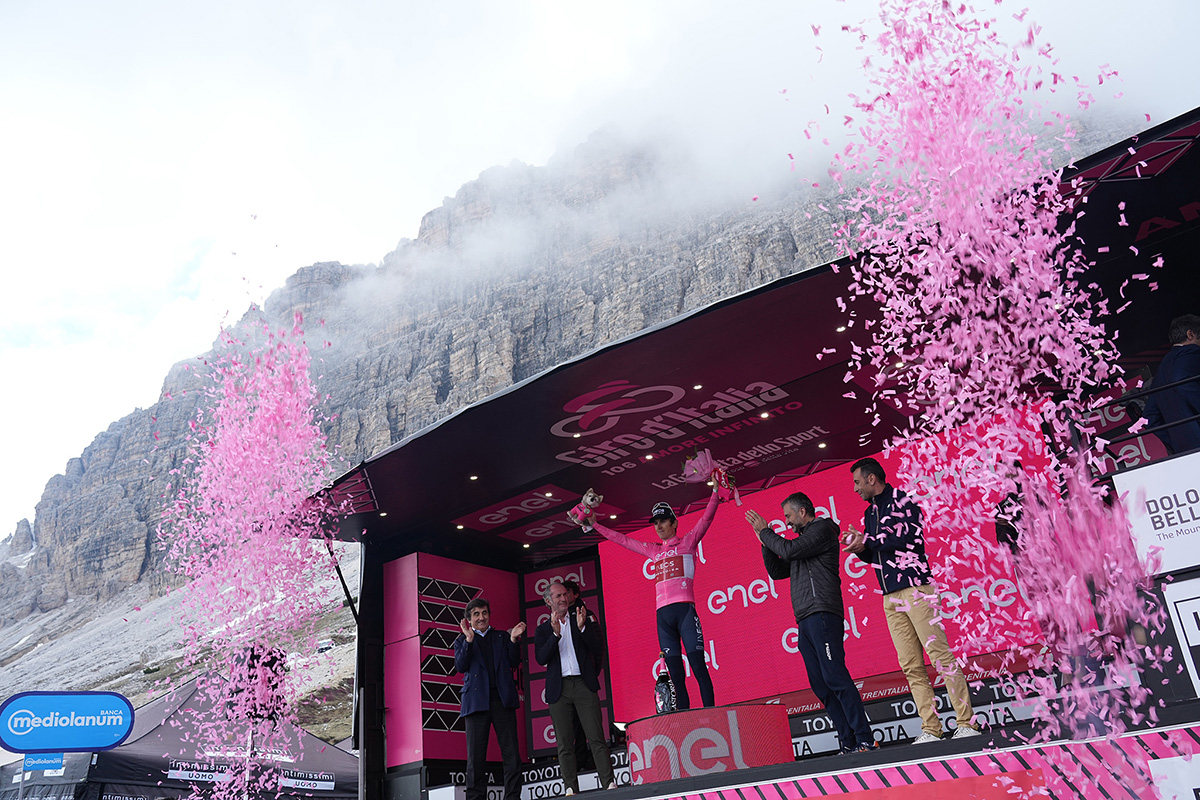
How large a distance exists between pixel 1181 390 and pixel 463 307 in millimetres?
91494

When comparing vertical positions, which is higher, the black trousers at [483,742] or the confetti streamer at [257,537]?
the confetti streamer at [257,537]

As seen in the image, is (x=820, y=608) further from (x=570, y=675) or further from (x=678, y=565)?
(x=570, y=675)

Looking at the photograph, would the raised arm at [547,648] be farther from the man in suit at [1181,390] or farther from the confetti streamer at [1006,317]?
the man in suit at [1181,390]

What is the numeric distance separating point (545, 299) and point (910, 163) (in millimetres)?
79831

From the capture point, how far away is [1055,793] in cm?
421

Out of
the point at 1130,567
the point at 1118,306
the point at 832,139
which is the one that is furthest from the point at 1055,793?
the point at 832,139

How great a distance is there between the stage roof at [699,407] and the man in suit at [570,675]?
6.58 feet

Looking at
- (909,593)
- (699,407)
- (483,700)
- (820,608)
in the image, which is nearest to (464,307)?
(699,407)

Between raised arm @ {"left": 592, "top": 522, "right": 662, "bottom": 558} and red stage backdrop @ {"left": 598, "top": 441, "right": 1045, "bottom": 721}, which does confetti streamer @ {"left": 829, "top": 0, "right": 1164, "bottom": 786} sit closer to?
red stage backdrop @ {"left": 598, "top": 441, "right": 1045, "bottom": 721}

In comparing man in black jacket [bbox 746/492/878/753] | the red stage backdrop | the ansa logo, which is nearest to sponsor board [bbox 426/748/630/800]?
the red stage backdrop

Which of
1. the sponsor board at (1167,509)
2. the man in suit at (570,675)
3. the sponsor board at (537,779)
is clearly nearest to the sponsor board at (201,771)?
the sponsor board at (537,779)

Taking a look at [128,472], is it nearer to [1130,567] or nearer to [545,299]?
[545,299]

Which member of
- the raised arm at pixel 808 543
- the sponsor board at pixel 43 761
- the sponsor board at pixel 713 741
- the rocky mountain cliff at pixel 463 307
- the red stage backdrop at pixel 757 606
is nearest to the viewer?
the sponsor board at pixel 713 741

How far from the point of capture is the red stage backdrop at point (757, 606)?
8.65 m
